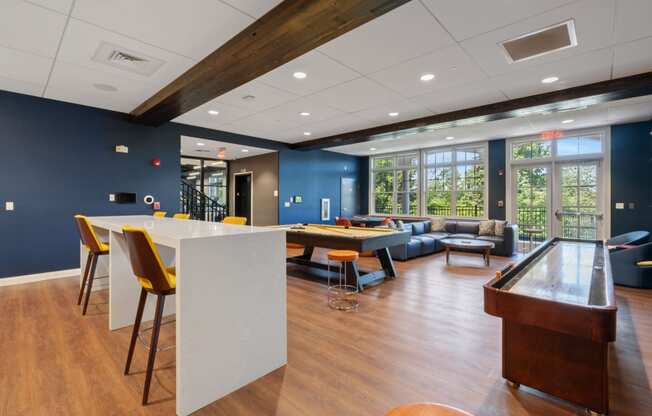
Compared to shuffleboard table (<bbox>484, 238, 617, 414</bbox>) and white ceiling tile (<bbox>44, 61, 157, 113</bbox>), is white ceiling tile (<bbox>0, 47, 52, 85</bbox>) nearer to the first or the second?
white ceiling tile (<bbox>44, 61, 157, 113</bbox>)

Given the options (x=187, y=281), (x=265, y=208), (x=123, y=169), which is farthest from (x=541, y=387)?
(x=265, y=208)

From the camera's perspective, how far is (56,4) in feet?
7.80

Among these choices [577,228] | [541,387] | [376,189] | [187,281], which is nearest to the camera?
[187,281]

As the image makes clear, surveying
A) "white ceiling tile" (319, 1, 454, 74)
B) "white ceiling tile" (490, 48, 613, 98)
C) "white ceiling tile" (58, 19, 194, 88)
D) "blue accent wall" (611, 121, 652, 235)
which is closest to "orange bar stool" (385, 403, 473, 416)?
"white ceiling tile" (319, 1, 454, 74)

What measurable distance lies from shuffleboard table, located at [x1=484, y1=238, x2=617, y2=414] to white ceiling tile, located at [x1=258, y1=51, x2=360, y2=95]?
2760 millimetres

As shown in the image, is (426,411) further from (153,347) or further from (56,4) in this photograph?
(56,4)

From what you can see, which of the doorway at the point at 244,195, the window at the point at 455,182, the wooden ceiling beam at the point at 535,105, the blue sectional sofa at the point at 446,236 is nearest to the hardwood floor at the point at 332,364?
the blue sectional sofa at the point at 446,236

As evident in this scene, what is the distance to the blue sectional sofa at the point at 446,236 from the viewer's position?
6.14 m

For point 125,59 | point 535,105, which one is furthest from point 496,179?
point 125,59

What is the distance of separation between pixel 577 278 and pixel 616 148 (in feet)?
20.2

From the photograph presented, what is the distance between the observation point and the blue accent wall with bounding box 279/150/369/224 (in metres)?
8.23

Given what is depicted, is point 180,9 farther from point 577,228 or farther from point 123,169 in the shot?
point 577,228

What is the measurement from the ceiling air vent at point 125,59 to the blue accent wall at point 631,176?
8483mm

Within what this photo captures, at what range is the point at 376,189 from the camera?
10.7 metres
